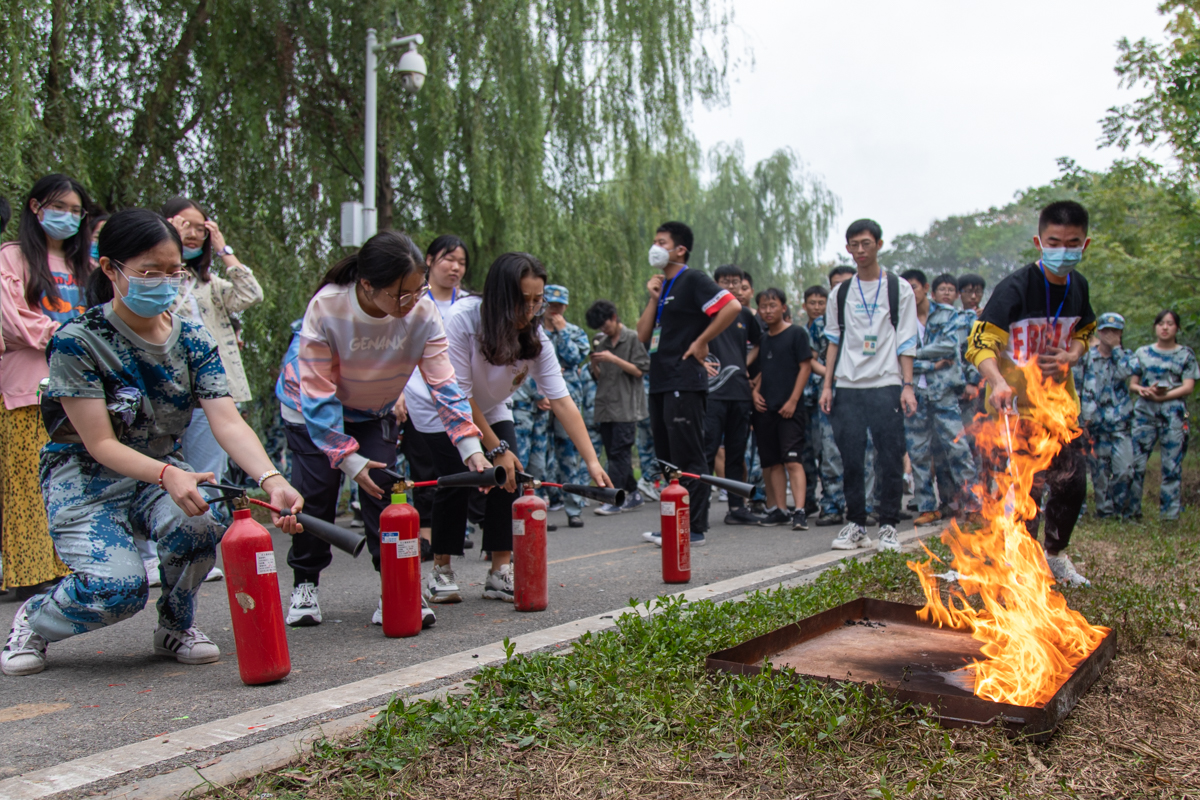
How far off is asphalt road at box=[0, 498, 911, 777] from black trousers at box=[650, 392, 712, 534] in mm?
326

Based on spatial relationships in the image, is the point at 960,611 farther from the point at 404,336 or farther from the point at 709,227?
the point at 709,227

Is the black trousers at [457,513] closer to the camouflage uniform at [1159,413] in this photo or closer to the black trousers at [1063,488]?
the black trousers at [1063,488]

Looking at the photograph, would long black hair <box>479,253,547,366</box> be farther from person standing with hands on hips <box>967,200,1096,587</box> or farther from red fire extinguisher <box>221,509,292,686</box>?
person standing with hands on hips <box>967,200,1096,587</box>

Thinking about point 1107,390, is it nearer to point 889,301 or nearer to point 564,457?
point 889,301

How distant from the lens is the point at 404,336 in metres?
4.67

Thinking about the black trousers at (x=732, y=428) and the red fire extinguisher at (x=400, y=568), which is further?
the black trousers at (x=732, y=428)

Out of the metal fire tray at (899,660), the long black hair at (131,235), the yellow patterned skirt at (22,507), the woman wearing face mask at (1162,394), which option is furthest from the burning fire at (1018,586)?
the woman wearing face mask at (1162,394)

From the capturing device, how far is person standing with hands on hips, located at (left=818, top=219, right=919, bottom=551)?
6.78 m

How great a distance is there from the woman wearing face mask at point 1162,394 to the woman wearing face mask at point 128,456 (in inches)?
349

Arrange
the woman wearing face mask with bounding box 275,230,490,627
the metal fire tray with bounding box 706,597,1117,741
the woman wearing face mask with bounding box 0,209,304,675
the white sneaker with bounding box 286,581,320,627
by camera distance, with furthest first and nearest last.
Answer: the white sneaker with bounding box 286,581,320,627
the woman wearing face mask with bounding box 275,230,490,627
the woman wearing face mask with bounding box 0,209,304,675
the metal fire tray with bounding box 706,597,1117,741

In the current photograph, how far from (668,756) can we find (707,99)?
48.5 ft

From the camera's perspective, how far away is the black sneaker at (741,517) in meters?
8.91

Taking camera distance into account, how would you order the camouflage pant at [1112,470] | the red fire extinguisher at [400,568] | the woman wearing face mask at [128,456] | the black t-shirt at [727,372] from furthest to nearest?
the camouflage pant at [1112,470]
the black t-shirt at [727,372]
the red fire extinguisher at [400,568]
the woman wearing face mask at [128,456]

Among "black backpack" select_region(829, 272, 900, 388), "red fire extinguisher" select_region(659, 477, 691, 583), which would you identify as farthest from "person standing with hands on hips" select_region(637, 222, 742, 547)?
"red fire extinguisher" select_region(659, 477, 691, 583)
